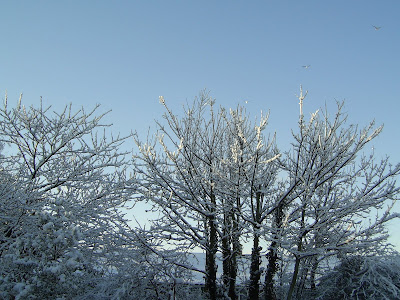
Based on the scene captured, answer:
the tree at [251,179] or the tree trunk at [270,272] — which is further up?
the tree at [251,179]

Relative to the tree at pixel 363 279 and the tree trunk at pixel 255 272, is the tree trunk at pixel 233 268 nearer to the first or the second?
the tree trunk at pixel 255 272

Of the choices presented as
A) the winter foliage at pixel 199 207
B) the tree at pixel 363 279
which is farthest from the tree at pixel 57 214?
the tree at pixel 363 279

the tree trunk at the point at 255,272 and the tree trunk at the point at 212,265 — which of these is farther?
the tree trunk at the point at 255,272

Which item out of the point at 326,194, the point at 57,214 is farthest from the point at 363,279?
the point at 57,214

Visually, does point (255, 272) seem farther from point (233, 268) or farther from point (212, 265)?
point (212, 265)

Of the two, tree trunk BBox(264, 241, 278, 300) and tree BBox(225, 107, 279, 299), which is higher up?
tree BBox(225, 107, 279, 299)

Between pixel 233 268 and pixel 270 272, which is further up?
pixel 233 268

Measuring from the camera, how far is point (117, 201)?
10.0 meters

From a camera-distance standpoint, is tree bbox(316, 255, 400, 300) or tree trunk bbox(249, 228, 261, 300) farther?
tree bbox(316, 255, 400, 300)

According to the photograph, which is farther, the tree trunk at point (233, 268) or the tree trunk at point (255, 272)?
the tree trunk at point (233, 268)

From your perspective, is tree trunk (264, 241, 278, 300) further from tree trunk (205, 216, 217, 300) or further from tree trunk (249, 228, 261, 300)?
tree trunk (205, 216, 217, 300)

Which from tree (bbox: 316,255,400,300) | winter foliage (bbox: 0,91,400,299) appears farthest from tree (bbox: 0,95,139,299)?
tree (bbox: 316,255,400,300)

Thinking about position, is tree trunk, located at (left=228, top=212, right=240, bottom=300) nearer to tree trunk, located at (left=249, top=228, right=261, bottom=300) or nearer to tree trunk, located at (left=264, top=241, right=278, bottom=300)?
tree trunk, located at (left=249, top=228, right=261, bottom=300)

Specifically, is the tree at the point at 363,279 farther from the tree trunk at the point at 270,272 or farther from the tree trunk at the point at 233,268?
the tree trunk at the point at 233,268
